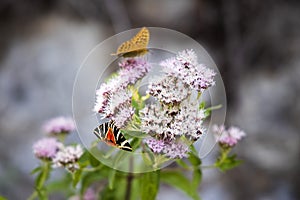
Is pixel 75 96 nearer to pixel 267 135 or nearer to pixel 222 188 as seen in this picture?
pixel 222 188

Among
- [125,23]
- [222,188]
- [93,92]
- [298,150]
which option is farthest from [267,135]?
[93,92]

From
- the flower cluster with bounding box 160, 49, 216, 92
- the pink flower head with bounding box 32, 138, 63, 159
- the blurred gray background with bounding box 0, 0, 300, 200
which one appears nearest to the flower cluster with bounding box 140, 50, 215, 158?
the flower cluster with bounding box 160, 49, 216, 92

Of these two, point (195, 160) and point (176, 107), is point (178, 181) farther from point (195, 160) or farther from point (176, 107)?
point (176, 107)

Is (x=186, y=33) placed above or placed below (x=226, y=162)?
above

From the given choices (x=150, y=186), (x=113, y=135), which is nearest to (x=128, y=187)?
(x=150, y=186)

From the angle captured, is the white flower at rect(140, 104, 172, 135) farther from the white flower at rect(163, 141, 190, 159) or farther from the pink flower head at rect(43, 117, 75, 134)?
the pink flower head at rect(43, 117, 75, 134)
